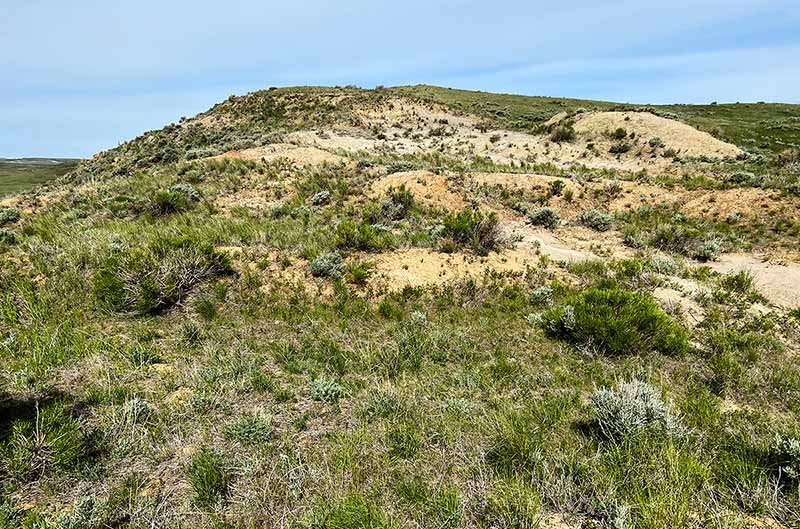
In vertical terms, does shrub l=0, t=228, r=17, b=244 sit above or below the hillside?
above

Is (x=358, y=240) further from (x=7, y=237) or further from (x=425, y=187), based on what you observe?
(x=7, y=237)

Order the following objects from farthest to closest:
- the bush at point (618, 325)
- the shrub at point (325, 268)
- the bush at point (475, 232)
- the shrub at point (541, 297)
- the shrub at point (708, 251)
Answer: the shrub at point (708, 251), the bush at point (475, 232), the shrub at point (325, 268), the shrub at point (541, 297), the bush at point (618, 325)

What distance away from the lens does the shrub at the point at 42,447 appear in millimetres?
3752

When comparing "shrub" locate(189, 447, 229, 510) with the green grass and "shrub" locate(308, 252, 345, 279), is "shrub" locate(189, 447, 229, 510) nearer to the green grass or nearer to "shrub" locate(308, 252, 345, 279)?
"shrub" locate(308, 252, 345, 279)

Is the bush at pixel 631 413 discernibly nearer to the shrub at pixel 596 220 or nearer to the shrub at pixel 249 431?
the shrub at pixel 249 431

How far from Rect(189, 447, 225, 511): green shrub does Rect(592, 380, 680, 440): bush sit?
12.7 ft

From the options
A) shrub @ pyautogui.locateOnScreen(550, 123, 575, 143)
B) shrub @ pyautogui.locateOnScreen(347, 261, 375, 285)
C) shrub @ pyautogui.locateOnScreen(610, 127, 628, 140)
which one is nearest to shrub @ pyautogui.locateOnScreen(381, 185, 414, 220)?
shrub @ pyautogui.locateOnScreen(347, 261, 375, 285)

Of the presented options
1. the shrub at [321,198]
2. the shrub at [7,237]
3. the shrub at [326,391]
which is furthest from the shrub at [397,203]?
the shrub at [7,237]

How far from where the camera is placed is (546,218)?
1547 cm

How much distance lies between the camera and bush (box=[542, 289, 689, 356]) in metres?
6.53

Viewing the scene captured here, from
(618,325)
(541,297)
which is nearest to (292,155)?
(541,297)

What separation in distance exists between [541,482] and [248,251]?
8752mm

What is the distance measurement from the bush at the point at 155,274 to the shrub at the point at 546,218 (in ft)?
37.9

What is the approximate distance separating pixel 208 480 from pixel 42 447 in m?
1.82
